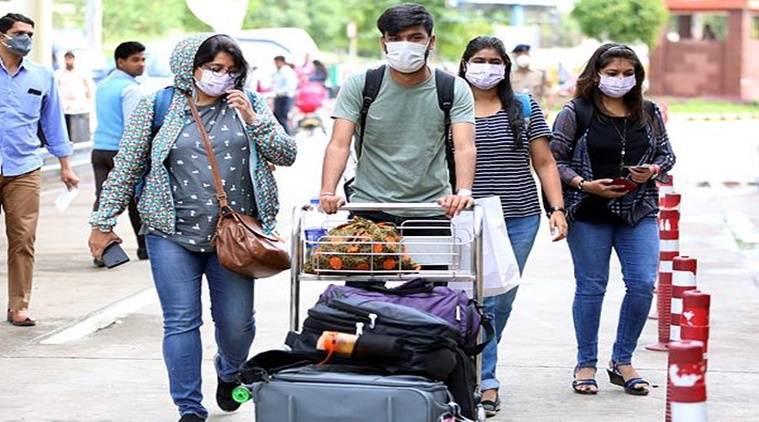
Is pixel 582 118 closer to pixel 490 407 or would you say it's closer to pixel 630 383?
pixel 630 383

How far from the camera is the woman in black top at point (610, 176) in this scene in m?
7.80

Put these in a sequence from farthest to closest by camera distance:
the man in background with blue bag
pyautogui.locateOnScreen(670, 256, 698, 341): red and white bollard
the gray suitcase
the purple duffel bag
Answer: the man in background with blue bag, pyautogui.locateOnScreen(670, 256, 698, 341): red and white bollard, the purple duffel bag, the gray suitcase

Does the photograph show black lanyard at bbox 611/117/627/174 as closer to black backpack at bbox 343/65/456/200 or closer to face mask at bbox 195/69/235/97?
black backpack at bbox 343/65/456/200

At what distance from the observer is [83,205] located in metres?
18.4

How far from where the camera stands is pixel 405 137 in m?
6.70

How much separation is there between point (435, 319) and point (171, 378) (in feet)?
5.52

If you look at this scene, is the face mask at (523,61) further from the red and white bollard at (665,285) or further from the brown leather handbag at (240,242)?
the brown leather handbag at (240,242)

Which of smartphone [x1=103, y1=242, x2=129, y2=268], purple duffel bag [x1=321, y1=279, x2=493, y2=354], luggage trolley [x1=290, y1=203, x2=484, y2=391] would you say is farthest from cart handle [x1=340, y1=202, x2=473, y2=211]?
smartphone [x1=103, y1=242, x2=129, y2=268]

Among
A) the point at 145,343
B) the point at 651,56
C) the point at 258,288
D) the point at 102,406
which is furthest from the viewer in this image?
the point at 651,56

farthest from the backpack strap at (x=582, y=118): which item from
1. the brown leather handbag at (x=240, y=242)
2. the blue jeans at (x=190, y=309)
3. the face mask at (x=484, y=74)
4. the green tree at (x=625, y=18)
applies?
the green tree at (x=625, y=18)

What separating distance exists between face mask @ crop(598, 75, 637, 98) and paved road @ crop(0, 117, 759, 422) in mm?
1522

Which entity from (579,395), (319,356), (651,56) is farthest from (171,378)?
(651,56)

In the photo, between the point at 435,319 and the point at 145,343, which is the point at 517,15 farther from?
the point at 435,319

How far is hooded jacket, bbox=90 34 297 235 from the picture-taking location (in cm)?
672
